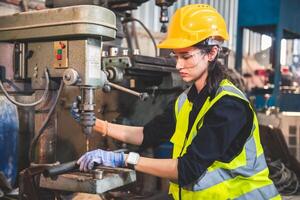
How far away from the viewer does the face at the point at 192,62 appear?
1.16 meters

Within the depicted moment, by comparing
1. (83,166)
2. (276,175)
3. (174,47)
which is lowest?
(276,175)

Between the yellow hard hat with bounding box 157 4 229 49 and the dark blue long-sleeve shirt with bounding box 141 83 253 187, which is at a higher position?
the yellow hard hat with bounding box 157 4 229 49

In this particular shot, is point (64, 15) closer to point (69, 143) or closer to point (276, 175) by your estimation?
point (69, 143)

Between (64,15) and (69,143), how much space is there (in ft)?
3.53

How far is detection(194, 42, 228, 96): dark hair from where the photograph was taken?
1.15 m

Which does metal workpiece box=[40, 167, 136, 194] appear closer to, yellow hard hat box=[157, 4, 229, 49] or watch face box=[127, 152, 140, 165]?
watch face box=[127, 152, 140, 165]

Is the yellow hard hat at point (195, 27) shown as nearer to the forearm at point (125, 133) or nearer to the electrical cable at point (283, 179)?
the forearm at point (125, 133)

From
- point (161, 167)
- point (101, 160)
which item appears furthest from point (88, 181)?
point (161, 167)

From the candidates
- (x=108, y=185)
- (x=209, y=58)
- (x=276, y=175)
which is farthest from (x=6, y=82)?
(x=276, y=175)

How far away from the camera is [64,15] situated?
1071 millimetres

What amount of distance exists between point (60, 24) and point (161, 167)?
49 cm

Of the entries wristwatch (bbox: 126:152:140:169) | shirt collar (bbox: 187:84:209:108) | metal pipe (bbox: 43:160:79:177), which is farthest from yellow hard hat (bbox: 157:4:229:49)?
metal pipe (bbox: 43:160:79:177)

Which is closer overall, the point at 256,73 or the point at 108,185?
the point at 108,185

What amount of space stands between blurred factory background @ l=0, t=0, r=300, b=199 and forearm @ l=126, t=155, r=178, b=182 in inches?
2.8
